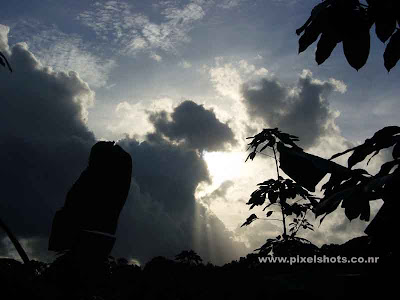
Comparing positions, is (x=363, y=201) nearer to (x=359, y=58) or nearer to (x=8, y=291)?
(x=359, y=58)

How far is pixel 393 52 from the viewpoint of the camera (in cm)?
166

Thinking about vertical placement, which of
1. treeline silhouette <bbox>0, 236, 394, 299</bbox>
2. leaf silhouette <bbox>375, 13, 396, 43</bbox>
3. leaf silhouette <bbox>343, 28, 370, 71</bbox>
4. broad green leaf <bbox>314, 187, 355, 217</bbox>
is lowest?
treeline silhouette <bbox>0, 236, 394, 299</bbox>

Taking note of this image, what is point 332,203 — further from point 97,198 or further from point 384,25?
point 97,198

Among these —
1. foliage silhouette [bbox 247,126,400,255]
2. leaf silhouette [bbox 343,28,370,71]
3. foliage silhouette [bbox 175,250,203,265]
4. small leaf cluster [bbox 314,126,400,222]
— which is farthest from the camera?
foliage silhouette [bbox 175,250,203,265]

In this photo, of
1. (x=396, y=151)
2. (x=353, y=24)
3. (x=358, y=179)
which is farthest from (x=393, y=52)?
(x=358, y=179)

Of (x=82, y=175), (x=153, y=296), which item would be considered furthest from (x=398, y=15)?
(x=153, y=296)

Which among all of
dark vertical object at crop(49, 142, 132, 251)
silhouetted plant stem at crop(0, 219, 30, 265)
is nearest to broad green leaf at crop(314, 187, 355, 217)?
silhouetted plant stem at crop(0, 219, 30, 265)

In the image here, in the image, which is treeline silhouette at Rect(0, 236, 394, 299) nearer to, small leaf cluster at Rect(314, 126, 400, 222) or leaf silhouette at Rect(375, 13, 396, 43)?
small leaf cluster at Rect(314, 126, 400, 222)

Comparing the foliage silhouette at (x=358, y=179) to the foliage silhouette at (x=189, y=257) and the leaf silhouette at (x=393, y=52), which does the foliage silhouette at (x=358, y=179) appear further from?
the foliage silhouette at (x=189, y=257)

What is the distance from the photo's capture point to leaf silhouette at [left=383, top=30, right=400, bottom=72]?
1657mm

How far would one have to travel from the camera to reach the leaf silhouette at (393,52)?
1657 millimetres

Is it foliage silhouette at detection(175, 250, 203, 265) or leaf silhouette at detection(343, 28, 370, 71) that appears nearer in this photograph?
leaf silhouette at detection(343, 28, 370, 71)

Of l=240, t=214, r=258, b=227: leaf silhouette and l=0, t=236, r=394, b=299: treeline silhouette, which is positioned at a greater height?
l=240, t=214, r=258, b=227: leaf silhouette

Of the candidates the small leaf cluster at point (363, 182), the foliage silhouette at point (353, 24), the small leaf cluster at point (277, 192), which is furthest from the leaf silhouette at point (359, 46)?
the small leaf cluster at point (277, 192)
